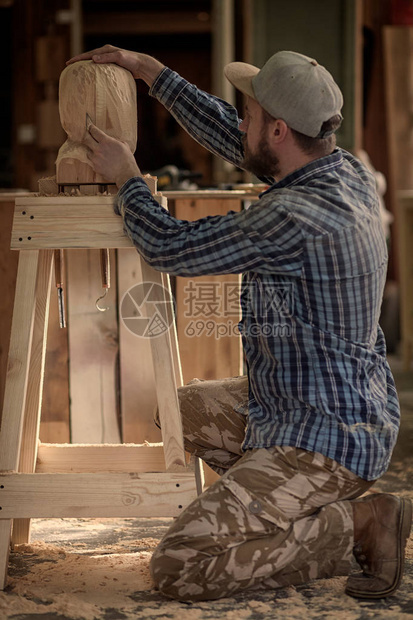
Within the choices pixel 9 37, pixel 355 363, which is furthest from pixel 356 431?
pixel 9 37

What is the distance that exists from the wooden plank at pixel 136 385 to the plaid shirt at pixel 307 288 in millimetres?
893

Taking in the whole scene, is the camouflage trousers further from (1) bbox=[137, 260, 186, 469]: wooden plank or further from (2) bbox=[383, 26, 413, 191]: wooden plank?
(2) bbox=[383, 26, 413, 191]: wooden plank

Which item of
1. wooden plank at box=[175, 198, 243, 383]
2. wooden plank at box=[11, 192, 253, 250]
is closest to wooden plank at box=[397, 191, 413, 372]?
wooden plank at box=[175, 198, 243, 383]

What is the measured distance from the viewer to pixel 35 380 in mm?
2701

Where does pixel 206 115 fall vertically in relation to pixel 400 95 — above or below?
below

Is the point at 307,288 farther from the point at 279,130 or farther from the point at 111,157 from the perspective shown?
the point at 111,157

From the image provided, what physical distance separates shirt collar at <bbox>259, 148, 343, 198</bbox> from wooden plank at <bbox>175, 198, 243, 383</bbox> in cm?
87

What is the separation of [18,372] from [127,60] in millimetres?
956

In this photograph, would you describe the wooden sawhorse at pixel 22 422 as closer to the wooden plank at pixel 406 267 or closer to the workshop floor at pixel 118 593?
the workshop floor at pixel 118 593

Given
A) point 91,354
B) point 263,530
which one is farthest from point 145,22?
point 263,530

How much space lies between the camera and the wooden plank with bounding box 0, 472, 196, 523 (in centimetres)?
241

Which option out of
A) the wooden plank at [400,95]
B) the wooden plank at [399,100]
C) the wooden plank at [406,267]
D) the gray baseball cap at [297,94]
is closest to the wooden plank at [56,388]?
the gray baseball cap at [297,94]

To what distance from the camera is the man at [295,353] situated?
2.28 meters

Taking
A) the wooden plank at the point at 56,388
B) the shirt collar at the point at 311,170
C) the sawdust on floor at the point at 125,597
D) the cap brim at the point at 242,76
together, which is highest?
the cap brim at the point at 242,76
